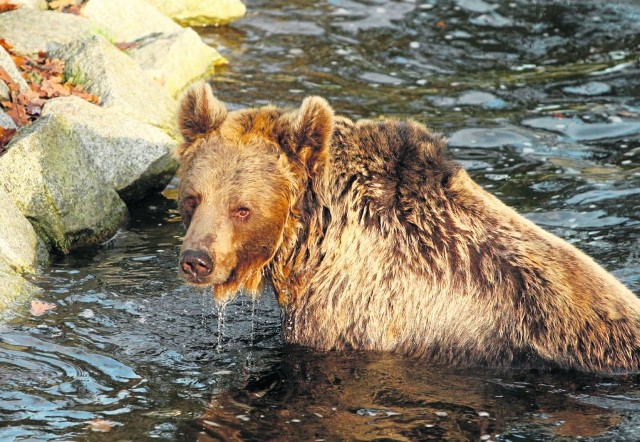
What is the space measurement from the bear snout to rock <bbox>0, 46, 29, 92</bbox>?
5.82m

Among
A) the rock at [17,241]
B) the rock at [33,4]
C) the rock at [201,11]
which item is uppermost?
the rock at [201,11]

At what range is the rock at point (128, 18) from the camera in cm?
1631

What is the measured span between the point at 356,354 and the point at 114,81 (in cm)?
644

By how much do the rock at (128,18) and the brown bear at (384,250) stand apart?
9.07m

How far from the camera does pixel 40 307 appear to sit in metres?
8.80

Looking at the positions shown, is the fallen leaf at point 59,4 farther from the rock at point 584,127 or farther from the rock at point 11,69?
the rock at point 584,127

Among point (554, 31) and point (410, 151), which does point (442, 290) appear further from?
point (554, 31)

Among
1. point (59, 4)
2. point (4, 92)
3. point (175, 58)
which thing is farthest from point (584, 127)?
point (59, 4)

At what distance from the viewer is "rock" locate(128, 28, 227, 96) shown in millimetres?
15297

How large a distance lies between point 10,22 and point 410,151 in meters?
8.44

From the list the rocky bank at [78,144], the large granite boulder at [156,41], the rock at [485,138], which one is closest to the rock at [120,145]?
the rocky bank at [78,144]

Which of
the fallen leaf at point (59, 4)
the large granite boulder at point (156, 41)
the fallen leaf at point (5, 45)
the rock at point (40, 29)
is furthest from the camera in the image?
the fallen leaf at point (59, 4)

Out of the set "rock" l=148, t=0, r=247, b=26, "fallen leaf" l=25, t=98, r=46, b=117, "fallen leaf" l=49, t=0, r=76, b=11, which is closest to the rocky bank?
"fallen leaf" l=49, t=0, r=76, b=11

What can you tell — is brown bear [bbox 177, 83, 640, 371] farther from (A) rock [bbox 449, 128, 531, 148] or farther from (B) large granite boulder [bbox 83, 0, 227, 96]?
(B) large granite boulder [bbox 83, 0, 227, 96]
